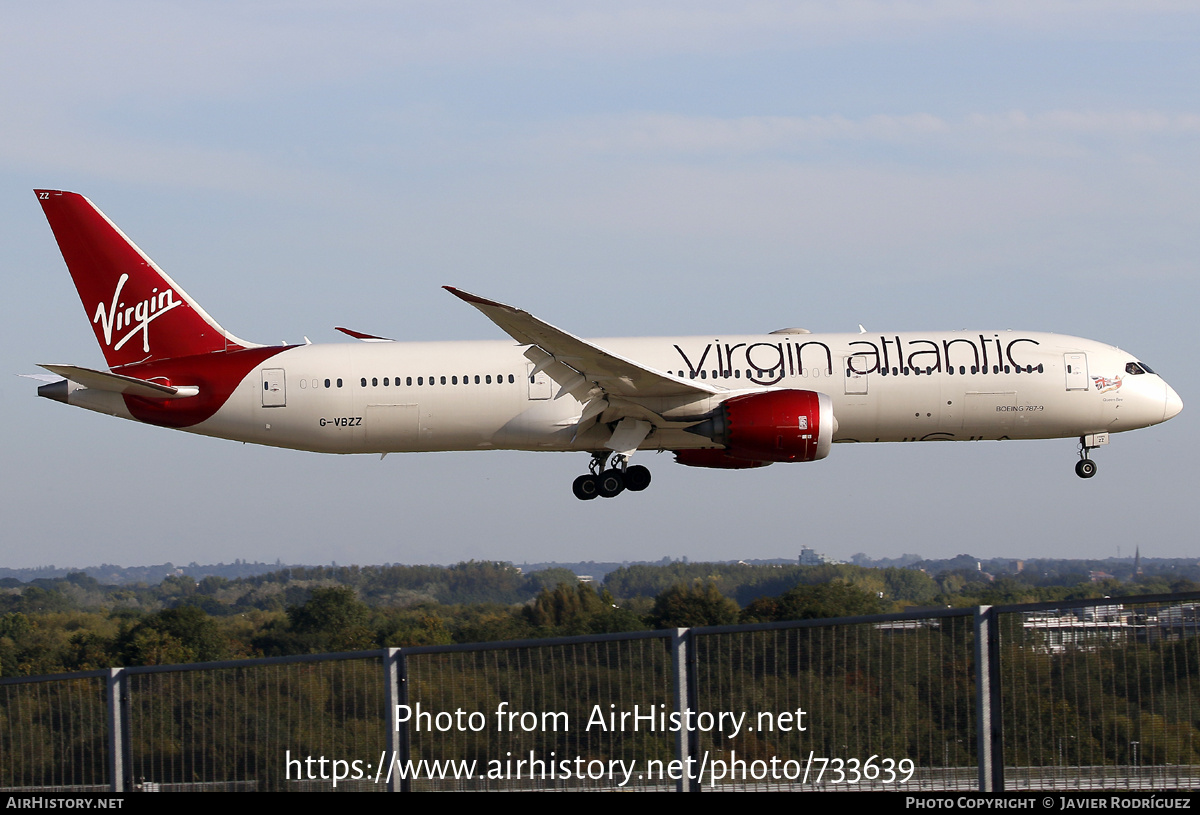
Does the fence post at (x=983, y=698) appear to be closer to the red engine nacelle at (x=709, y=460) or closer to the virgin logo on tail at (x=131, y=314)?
the red engine nacelle at (x=709, y=460)

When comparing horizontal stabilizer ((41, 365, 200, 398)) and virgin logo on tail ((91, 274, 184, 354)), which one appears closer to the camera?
horizontal stabilizer ((41, 365, 200, 398))

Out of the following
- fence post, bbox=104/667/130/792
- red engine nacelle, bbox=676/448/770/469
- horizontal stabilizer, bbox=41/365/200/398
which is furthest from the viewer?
red engine nacelle, bbox=676/448/770/469

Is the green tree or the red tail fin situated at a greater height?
the red tail fin

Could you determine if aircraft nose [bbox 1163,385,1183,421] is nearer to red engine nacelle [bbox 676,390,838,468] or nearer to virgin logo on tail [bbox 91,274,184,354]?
red engine nacelle [bbox 676,390,838,468]

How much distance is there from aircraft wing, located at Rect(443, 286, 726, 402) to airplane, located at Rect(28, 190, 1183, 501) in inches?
3.8

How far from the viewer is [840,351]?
1276 inches

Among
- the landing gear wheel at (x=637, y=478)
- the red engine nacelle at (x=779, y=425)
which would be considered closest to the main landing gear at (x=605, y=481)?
the landing gear wheel at (x=637, y=478)

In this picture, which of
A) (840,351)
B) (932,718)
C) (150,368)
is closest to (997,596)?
(840,351)

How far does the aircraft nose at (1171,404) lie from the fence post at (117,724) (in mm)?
29741

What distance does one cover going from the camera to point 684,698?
10766 mm

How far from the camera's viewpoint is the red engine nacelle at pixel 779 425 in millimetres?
29891

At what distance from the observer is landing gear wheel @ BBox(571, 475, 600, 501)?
112ft

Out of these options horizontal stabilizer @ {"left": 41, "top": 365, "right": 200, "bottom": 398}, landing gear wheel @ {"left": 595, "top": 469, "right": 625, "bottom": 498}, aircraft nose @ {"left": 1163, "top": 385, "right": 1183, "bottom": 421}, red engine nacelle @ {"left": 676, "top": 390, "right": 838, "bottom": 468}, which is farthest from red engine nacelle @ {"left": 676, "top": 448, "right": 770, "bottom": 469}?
horizontal stabilizer @ {"left": 41, "top": 365, "right": 200, "bottom": 398}
